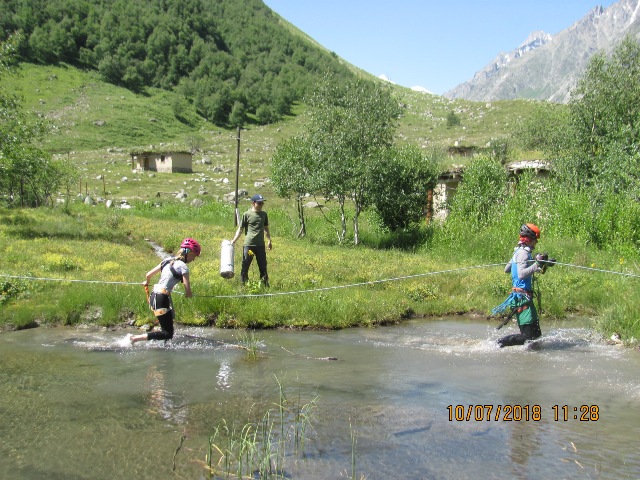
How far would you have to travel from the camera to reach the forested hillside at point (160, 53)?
5059 inches

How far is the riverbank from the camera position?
1283 cm

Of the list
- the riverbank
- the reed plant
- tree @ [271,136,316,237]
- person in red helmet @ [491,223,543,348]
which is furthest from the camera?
tree @ [271,136,316,237]

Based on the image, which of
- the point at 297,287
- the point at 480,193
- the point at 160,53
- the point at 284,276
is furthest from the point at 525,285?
the point at 160,53

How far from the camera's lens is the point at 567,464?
5918 millimetres

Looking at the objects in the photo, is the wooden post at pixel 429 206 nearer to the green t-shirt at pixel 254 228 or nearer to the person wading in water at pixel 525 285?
the green t-shirt at pixel 254 228

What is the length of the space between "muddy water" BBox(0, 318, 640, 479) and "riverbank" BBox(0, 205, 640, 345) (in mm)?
1063

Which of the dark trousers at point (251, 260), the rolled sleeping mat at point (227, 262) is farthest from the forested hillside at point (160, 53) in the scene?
the rolled sleeping mat at point (227, 262)

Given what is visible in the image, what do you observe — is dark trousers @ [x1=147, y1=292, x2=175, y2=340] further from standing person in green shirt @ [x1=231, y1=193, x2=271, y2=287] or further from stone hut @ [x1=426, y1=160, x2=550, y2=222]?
stone hut @ [x1=426, y1=160, x2=550, y2=222]

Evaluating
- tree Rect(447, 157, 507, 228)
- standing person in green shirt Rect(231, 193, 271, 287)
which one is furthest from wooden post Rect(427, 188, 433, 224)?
standing person in green shirt Rect(231, 193, 271, 287)

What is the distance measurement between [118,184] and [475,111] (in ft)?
297

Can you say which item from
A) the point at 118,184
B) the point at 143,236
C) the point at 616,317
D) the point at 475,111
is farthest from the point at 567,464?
the point at 475,111

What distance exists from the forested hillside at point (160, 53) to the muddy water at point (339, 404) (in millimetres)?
102106

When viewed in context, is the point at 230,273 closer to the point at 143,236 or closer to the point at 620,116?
the point at 143,236

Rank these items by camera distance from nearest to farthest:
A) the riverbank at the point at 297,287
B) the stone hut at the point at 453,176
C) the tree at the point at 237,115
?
the riverbank at the point at 297,287 < the stone hut at the point at 453,176 < the tree at the point at 237,115
